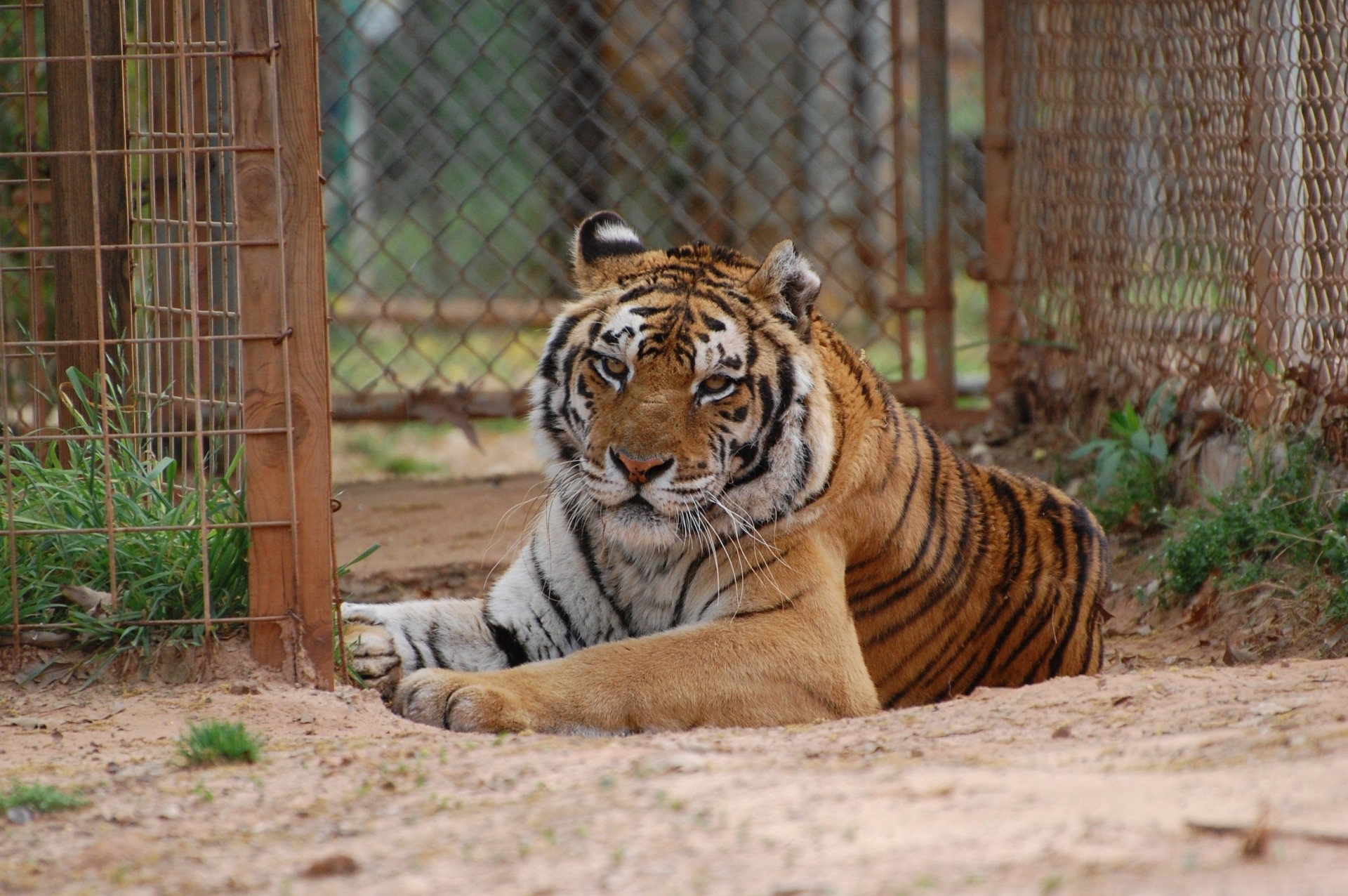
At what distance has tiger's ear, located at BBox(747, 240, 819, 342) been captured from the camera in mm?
3596

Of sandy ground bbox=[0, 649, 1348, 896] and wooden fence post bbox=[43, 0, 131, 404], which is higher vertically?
wooden fence post bbox=[43, 0, 131, 404]

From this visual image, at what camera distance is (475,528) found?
568 cm

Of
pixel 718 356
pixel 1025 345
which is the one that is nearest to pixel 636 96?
pixel 1025 345

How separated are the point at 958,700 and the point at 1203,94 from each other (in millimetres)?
2678

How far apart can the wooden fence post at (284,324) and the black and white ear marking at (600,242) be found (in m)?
0.95

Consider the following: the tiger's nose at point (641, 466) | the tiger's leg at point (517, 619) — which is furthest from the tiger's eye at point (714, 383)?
the tiger's leg at point (517, 619)

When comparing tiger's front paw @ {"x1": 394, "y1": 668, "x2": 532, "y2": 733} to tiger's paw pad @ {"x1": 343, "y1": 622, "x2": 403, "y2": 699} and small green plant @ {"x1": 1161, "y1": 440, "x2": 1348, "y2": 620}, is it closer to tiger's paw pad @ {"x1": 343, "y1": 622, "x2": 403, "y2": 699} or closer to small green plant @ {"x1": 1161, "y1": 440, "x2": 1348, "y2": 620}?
tiger's paw pad @ {"x1": 343, "y1": 622, "x2": 403, "y2": 699}

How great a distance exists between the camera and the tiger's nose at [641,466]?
3344mm

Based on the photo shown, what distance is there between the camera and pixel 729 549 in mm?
3506

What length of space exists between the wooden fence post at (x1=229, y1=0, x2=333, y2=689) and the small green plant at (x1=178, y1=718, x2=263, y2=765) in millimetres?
531

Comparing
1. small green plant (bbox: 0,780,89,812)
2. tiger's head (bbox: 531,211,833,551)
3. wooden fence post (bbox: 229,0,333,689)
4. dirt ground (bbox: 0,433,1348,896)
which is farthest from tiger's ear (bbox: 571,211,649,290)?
small green plant (bbox: 0,780,89,812)

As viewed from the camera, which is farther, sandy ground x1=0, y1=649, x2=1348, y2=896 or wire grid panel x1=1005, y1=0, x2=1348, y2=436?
wire grid panel x1=1005, y1=0, x2=1348, y2=436

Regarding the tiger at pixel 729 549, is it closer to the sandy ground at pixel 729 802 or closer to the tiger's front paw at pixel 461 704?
the tiger's front paw at pixel 461 704

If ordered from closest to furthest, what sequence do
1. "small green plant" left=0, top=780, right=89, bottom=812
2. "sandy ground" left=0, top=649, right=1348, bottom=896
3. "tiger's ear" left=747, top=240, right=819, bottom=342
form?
"sandy ground" left=0, top=649, right=1348, bottom=896
"small green plant" left=0, top=780, right=89, bottom=812
"tiger's ear" left=747, top=240, right=819, bottom=342
